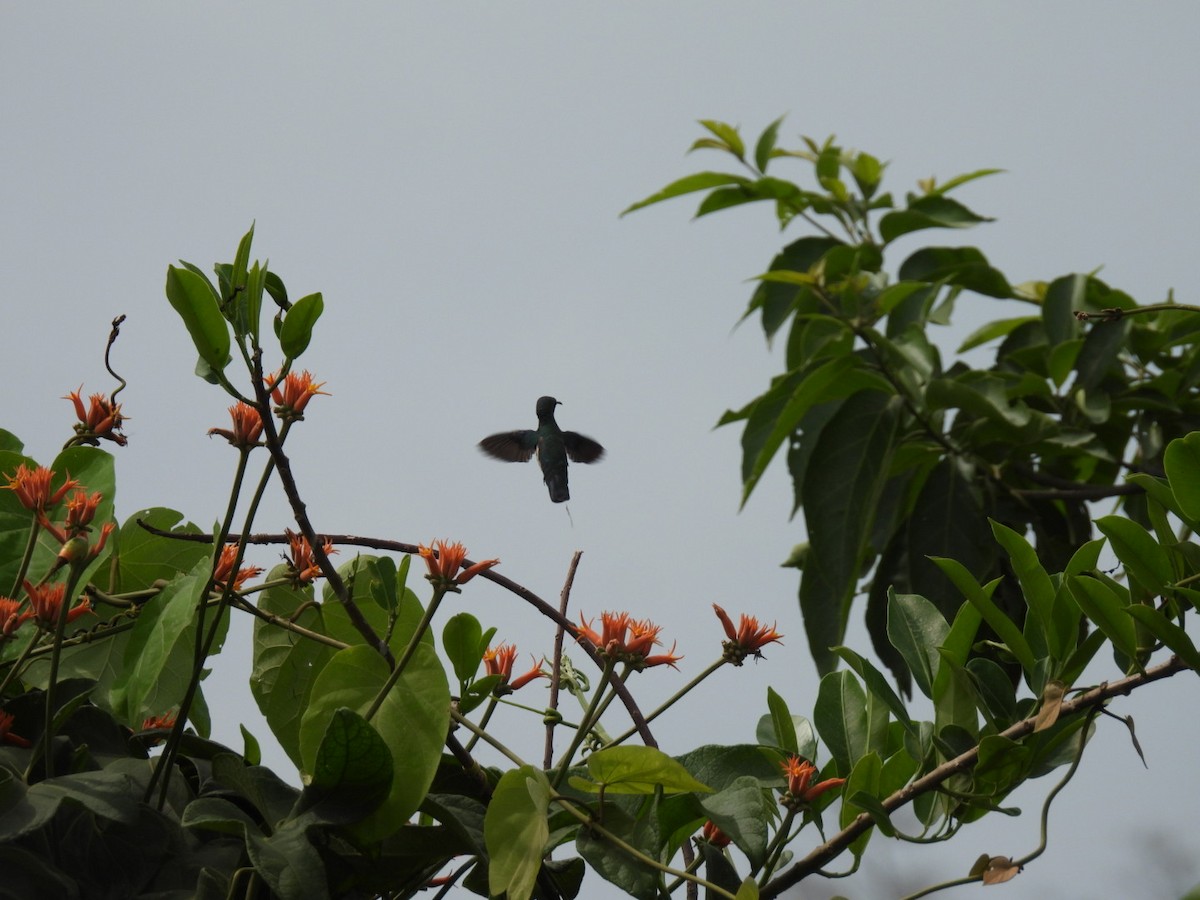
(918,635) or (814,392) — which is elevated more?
(814,392)

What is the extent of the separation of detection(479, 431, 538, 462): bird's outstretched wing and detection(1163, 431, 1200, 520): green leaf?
141 centimetres

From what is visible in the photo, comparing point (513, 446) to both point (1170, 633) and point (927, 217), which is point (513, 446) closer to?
point (927, 217)

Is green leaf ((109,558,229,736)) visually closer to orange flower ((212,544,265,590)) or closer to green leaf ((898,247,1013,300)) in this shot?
orange flower ((212,544,265,590))

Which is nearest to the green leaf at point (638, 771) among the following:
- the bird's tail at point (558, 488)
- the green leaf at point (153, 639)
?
the green leaf at point (153, 639)

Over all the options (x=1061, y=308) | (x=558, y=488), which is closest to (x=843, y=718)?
(x=558, y=488)

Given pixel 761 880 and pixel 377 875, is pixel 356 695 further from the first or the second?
pixel 761 880

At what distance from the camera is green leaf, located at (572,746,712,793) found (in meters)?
0.59

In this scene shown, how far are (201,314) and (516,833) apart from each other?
1.06 feet

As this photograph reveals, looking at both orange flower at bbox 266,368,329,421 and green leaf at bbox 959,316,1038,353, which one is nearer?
orange flower at bbox 266,368,329,421

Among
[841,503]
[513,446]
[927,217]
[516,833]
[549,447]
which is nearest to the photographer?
[516,833]

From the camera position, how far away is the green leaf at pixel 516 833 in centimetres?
55

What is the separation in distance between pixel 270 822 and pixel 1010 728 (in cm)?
42

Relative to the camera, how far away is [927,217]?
2641 millimetres

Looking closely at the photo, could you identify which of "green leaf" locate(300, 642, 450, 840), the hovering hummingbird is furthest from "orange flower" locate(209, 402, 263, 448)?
the hovering hummingbird
